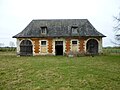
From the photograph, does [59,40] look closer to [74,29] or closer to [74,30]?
[74,30]

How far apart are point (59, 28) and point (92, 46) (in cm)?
584

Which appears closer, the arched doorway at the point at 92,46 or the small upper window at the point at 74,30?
the arched doorway at the point at 92,46

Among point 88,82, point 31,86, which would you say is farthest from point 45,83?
point 88,82

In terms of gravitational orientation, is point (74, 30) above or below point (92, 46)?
above

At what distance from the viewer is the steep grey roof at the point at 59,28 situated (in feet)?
116

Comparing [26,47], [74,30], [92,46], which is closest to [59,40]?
[74,30]

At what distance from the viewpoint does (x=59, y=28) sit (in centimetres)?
3675

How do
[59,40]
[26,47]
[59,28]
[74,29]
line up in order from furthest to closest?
[59,28] → [74,29] → [26,47] → [59,40]

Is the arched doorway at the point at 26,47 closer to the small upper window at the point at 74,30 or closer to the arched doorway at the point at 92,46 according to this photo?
the small upper window at the point at 74,30

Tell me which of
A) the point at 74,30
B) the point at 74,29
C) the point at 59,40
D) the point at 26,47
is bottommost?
the point at 26,47

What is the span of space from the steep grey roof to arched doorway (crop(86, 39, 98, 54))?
3.67ft

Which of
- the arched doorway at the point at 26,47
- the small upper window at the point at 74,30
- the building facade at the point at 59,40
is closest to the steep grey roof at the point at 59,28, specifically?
the building facade at the point at 59,40

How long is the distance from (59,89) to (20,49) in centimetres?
2511

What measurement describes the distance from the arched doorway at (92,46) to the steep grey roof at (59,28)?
1120 mm
